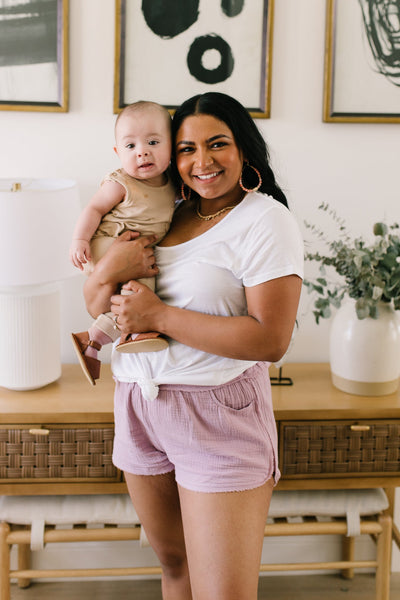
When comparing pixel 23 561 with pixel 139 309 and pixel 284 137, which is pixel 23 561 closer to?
pixel 139 309

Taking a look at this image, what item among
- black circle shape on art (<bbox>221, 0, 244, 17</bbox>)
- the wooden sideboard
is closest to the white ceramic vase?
the wooden sideboard

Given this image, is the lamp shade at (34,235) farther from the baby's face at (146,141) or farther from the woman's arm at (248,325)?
the woman's arm at (248,325)

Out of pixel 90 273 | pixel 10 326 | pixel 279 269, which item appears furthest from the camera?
pixel 10 326

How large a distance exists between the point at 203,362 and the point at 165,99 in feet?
3.75

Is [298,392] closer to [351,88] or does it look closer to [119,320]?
[119,320]

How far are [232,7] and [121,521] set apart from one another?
5.64 feet

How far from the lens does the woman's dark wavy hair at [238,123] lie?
1229mm

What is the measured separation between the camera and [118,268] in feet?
4.33

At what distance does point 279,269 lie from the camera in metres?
1.16

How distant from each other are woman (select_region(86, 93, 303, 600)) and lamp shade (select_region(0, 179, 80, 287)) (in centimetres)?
42

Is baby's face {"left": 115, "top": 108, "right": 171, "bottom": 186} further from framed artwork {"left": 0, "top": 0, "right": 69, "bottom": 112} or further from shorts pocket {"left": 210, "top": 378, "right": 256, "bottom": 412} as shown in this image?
framed artwork {"left": 0, "top": 0, "right": 69, "bottom": 112}

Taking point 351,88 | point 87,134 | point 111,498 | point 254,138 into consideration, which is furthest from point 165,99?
point 111,498

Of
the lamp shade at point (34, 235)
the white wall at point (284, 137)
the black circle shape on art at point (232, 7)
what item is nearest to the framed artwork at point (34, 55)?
the white wall at point (284, 137)

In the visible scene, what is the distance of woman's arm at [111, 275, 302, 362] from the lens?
1177 millimetres
